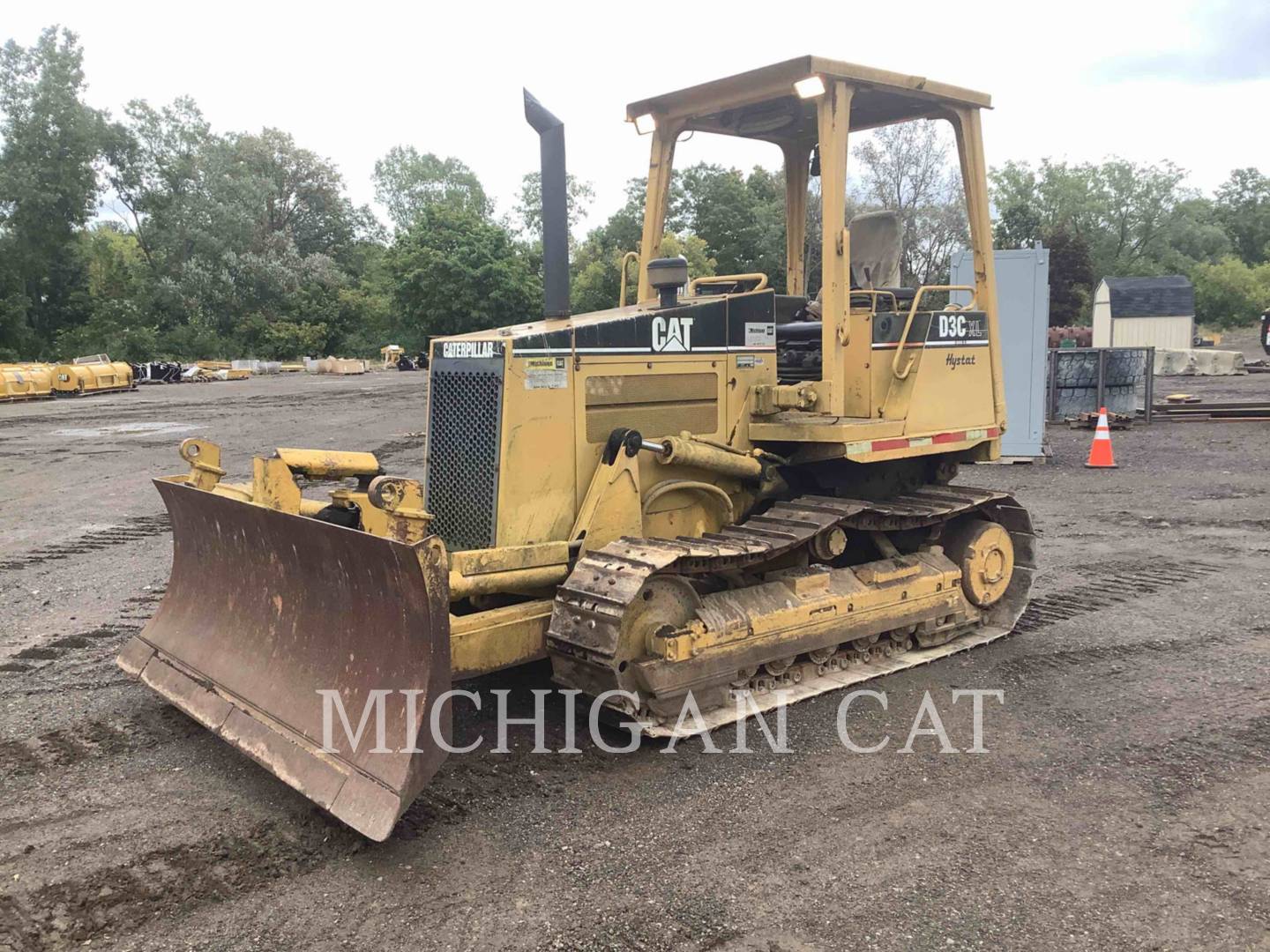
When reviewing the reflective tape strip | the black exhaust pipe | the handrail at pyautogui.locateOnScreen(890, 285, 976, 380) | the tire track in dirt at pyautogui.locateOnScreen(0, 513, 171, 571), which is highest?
the black exhaust pipe

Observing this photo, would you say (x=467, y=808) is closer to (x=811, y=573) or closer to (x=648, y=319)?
(x=811, y=573)

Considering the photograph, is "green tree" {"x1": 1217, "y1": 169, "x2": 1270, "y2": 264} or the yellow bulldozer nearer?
the yellow bulldozer

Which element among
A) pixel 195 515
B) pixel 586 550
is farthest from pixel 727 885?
pixel 195 515

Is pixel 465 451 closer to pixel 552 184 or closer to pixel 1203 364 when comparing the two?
pixel 552 184

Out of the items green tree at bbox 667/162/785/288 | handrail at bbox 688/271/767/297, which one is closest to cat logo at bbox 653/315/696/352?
handrail at bbox 688/271/767/297

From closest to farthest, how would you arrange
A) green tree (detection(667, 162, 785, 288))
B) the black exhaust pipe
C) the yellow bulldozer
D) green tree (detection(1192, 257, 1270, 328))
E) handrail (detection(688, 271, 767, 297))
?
the yellow bulldozer, the black exhaust pipe, handrail (detection(688, 271, 767, 297)), green tree (detection(667, 162, 785, 288)), green tree (detection(1192, 257, 1270, 328))

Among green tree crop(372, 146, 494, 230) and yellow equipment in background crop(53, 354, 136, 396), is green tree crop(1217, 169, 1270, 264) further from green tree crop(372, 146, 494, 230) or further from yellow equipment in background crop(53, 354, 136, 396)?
yellow equipment in background crop(53, 354, 136, 396)

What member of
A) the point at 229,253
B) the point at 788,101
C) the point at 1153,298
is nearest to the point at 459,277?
the point at 229,253

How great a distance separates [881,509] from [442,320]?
39819 millimetres

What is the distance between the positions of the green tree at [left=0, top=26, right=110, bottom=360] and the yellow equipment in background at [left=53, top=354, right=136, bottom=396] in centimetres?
1580

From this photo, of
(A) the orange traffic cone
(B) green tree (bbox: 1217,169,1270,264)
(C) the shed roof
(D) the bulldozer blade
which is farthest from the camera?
(B) green tree (bbox: 1217,169,1270,264)

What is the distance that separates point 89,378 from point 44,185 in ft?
68.3

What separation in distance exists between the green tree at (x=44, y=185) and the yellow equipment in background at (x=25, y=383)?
17.7 m

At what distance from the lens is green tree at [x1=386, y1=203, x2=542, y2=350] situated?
42.3m
